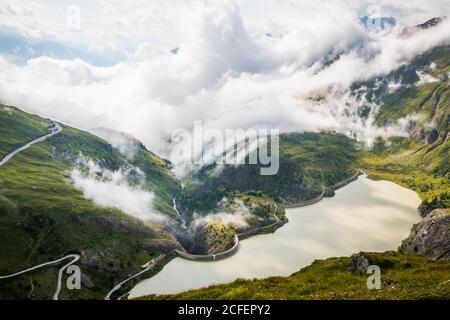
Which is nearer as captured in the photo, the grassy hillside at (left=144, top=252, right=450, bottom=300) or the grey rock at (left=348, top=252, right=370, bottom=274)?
the grassy hillside at (left=144, top=252, right=450, bottom=300)

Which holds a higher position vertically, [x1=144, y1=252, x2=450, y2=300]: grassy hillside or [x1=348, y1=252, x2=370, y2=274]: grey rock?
[x1=348, y1=252, x2=370, y2=274]: grey rock

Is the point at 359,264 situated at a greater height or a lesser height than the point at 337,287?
greater

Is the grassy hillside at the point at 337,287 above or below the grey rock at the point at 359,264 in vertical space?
below

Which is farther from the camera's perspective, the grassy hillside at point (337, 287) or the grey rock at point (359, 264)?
the grey rock at point (359, 264)

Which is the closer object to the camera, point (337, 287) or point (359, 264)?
point (337, 287)
